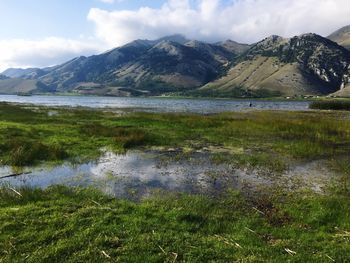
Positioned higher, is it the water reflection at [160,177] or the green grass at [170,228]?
the green grass at [170,228]

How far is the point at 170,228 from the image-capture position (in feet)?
48.4

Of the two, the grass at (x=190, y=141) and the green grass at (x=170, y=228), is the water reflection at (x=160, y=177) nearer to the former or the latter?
the green grass at (x=170, y=228)

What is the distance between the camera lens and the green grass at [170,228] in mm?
12359

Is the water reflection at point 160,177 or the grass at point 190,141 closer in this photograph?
the water reflection at point 160,177

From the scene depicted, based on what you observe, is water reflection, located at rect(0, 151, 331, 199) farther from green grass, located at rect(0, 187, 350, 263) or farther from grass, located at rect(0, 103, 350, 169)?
grass, located at rect(0, 103, 350, 169)

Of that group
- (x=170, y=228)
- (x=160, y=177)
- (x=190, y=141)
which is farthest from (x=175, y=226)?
(x=190, y=141)

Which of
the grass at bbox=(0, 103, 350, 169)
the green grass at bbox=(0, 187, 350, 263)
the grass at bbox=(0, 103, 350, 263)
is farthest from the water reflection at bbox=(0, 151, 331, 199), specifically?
the grass at bbox=(0, 103, 350, 169)

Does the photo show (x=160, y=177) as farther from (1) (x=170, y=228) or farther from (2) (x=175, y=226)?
(1) (x=170, y=228)

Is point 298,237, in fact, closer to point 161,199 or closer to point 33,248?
point 161,199

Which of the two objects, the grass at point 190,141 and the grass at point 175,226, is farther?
the grass at point 190,141

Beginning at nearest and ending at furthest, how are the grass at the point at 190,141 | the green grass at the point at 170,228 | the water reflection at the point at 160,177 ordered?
the green grass at the point at 170,228 → the water reflection at the point at 160,177 → the grass at the point at 190,141

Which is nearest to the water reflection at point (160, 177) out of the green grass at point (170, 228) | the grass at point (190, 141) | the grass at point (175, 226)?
the grass at point (175, 226)

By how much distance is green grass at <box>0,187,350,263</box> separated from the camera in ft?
40.5

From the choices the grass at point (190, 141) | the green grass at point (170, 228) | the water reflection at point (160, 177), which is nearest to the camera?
the green grass at point (170, 228)
